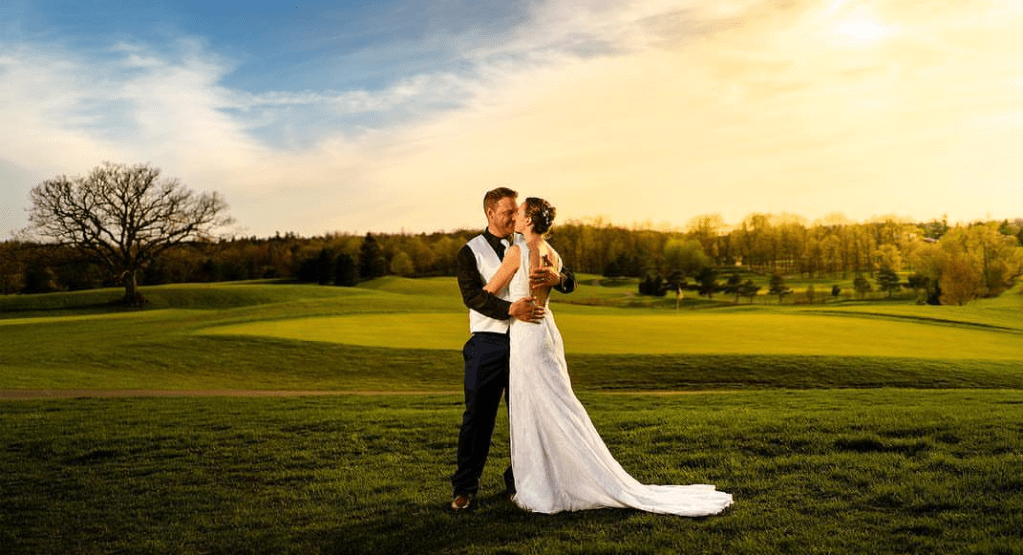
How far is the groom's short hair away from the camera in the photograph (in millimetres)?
6641

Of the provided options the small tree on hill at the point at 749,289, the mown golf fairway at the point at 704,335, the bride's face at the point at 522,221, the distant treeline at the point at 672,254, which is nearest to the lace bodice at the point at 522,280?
the bride's face at the point at 522,221

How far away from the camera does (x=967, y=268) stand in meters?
57.5

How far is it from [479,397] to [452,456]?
2.54m

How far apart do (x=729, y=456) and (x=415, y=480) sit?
3287 millimetres

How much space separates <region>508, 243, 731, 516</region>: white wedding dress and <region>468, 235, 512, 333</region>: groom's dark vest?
102mm

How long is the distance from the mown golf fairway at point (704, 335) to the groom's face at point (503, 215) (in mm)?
15959

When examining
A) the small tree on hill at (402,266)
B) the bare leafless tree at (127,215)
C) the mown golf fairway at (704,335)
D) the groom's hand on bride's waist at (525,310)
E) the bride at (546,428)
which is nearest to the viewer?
the groom's hand on bride's waist at (525,310)

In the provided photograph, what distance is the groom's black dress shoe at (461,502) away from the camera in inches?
267

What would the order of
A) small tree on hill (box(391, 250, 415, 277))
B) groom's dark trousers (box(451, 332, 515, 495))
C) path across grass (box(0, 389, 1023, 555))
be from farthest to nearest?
small tree on hill (box(391, 250, 415, 277)), groom's dark trousers (box(451, 332, 515, 495)), path across grass (box(0, 389, 1023, 555))

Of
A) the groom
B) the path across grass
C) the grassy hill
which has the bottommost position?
the grassy hill

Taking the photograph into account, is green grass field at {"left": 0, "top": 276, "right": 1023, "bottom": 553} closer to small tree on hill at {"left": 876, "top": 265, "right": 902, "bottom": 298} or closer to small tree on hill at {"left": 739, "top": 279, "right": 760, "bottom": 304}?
small tree on hill at {"left": 739, "top": 279, "right": 760, "bottom": 304}

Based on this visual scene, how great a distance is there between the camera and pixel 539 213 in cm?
654

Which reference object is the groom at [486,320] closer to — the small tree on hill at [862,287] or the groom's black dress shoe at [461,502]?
the groom's black dress shoe at [461,502]

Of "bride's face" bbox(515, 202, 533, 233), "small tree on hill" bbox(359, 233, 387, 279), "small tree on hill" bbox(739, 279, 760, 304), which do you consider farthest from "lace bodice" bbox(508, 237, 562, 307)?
"small tree on hill" bbox(359, 233, 387, 279)
